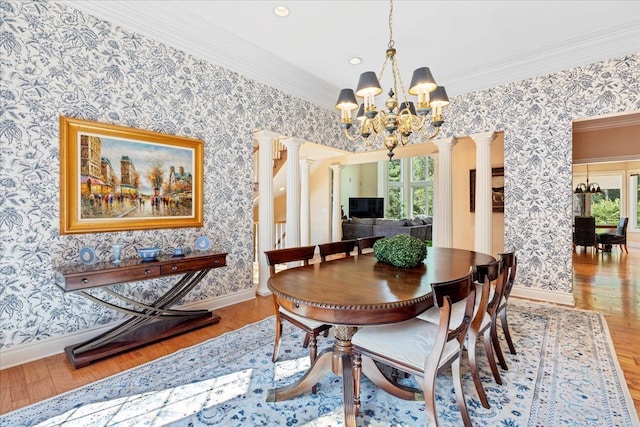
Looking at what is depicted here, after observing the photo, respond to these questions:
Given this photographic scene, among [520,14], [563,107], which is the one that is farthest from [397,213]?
[520,14]

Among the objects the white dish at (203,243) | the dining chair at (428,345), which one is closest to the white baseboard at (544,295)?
the dining chair at (428,345)

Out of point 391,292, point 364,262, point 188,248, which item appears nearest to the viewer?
point 391,292

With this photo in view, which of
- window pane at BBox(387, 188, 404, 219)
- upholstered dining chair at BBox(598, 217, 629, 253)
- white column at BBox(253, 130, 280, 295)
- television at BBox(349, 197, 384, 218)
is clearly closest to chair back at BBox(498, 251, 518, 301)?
white column at BBox(253, 130, 280, 295)

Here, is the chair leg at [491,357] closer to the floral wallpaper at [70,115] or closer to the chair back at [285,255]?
the chair back at [285,255]

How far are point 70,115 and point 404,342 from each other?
3.01m

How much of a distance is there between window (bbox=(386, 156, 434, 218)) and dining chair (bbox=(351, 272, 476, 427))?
12.3 metres

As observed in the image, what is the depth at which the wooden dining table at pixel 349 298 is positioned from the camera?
1455 millimetres

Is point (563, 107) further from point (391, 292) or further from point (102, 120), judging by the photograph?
point (102, 120)

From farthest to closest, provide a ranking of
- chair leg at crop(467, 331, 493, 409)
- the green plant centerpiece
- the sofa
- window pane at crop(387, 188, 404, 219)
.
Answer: window pane at crop(387, 188, 404, 219)
the sofa
the green plant centerpiece
chair leg at crop(467, 331, 493, 409)

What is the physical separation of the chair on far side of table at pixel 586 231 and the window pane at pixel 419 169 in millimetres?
6638

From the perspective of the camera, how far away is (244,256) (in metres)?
3.82

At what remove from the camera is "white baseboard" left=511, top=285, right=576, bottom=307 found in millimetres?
3686

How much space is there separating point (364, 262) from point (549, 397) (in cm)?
142

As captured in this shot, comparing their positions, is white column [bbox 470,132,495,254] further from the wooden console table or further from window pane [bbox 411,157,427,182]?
window pane [bbox 411,157,427,182]
